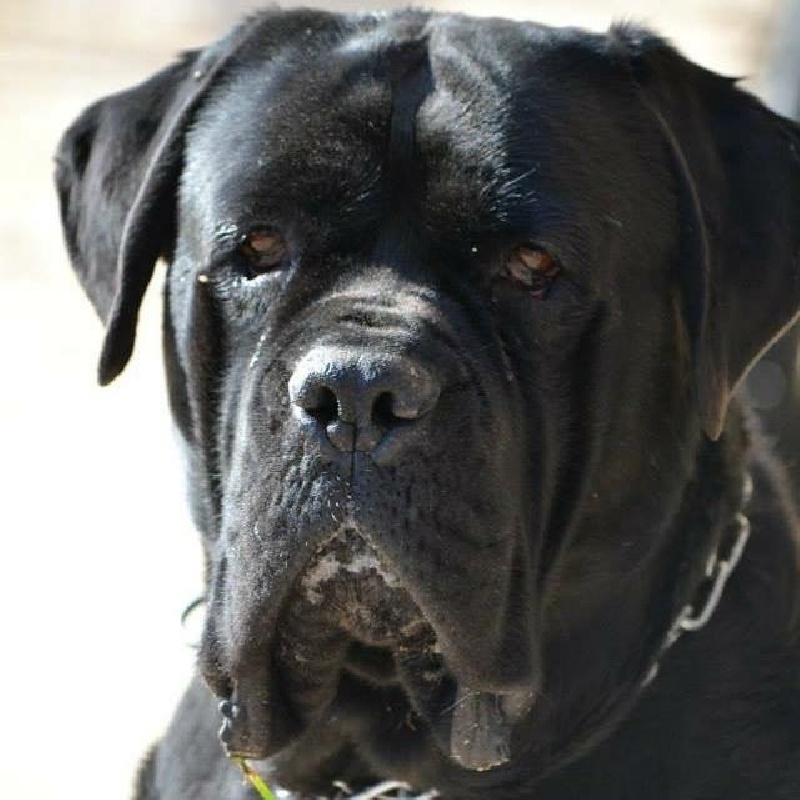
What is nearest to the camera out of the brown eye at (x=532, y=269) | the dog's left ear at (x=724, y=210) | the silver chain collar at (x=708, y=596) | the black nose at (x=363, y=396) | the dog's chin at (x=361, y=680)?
the black nose at (x=363, y=396)

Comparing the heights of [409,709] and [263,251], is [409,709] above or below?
below

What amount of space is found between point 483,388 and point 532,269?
0.21 metres

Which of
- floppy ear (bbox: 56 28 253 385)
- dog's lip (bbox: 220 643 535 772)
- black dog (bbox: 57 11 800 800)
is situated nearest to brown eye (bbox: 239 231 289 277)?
black dog (bbox: 57 11 800 800)

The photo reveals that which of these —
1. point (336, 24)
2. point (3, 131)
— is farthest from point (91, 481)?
point (3, 131)

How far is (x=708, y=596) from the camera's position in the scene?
2.65 metres

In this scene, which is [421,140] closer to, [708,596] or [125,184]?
[125,184]

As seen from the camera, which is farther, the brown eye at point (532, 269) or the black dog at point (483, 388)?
the brown eye at point (532, 269)

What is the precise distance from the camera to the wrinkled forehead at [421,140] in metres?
2.44

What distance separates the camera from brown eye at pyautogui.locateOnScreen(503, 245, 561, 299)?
7.95 ft

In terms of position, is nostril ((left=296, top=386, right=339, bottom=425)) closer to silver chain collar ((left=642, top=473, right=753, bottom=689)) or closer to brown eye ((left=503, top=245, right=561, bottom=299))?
brown eye ((left=503, top=245, right=561, bottom=299))

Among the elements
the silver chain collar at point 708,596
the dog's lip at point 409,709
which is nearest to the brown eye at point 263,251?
the dog's lip at point 409,709

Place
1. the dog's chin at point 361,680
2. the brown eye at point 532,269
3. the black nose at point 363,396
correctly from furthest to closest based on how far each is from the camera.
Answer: the brown eye at point 532,269 < the dog's chin at point 361,680 < the black nose at point 363,396

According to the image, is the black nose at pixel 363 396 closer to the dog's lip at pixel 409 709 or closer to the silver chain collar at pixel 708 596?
the dog's lip at pixel 409 709

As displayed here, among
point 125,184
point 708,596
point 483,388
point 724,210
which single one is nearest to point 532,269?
point 483,388
